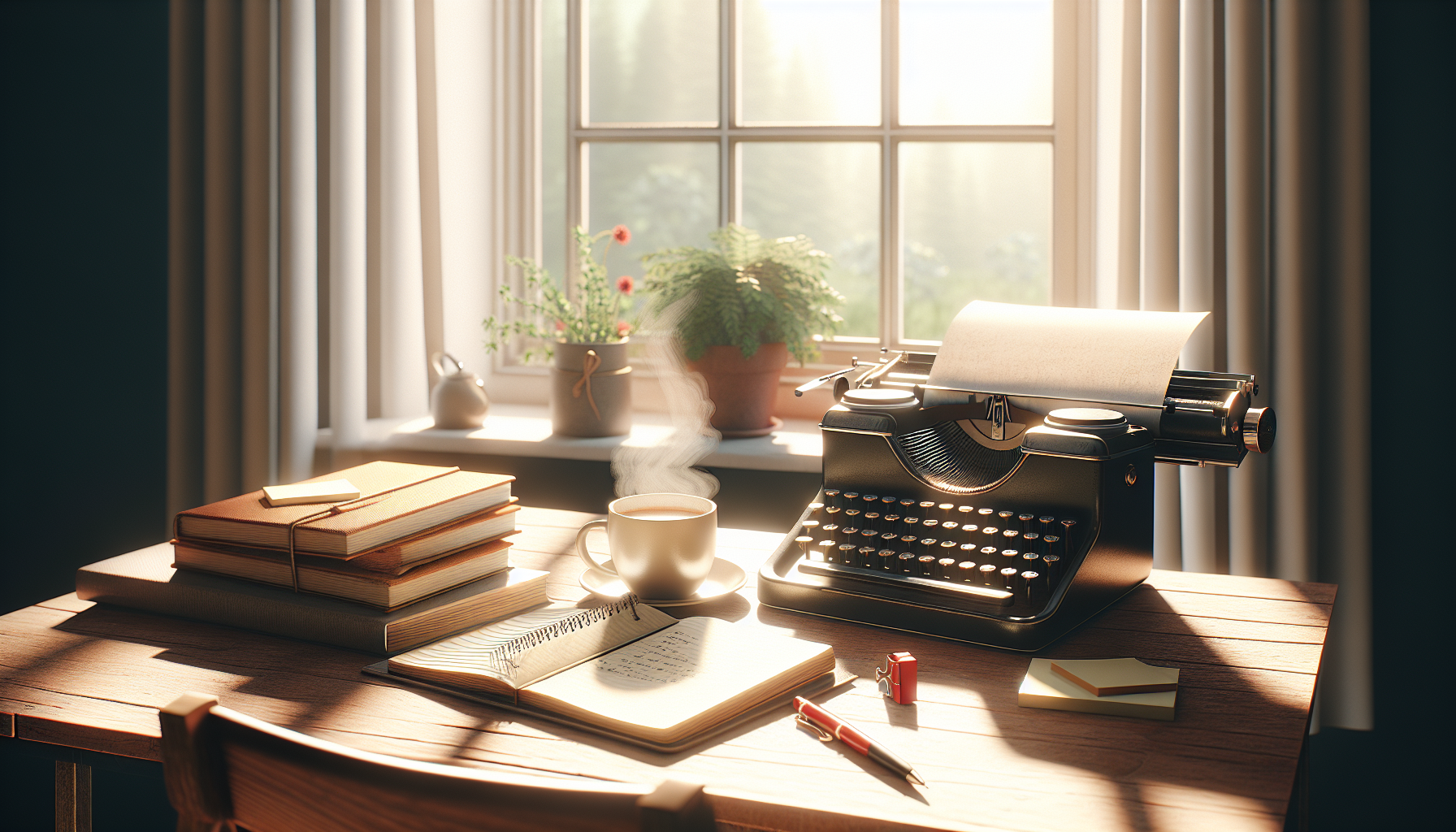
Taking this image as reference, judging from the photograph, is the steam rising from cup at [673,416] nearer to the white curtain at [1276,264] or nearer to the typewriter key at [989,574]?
the typewriter key at [989,574]

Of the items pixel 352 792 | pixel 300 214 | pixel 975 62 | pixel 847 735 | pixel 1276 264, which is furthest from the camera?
pixel 975 62

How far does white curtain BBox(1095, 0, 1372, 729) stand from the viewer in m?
1.53

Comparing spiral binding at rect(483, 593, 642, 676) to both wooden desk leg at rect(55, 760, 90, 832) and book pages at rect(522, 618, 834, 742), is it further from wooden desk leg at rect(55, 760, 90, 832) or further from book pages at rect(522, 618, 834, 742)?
wooden desk leg at rect(55, 760, 90, 832)

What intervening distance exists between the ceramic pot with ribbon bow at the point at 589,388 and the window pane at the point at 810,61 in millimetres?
637

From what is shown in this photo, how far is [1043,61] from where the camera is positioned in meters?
2.01

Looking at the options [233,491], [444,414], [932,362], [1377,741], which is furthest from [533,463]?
[1377,741]

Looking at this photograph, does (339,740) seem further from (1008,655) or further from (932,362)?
(932,362)

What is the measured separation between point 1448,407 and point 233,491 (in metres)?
2.11

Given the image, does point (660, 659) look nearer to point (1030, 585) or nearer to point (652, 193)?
point (1030, 585)

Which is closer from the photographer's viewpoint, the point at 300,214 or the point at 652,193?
the point at 300,214

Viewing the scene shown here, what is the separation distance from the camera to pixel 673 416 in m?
2.17

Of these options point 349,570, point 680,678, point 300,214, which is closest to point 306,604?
point 349,570

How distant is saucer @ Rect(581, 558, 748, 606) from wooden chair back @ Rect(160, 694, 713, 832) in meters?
0.46

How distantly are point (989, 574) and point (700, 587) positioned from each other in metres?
0.28
